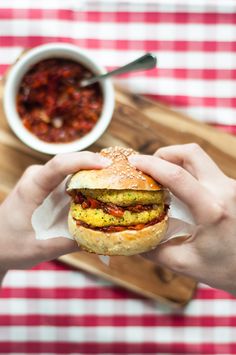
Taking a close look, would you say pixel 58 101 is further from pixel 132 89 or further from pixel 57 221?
pixel 57 221

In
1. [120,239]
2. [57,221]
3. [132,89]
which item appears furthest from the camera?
[132,89]

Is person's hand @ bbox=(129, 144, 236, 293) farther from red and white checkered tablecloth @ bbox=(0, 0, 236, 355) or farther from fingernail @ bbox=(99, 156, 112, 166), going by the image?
red and white checkered tablecloth @ bbox=(0, 0, 236, 355)

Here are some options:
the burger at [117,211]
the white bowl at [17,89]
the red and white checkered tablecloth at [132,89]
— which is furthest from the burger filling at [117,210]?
the red and white checkered tablecloth at [132,89]

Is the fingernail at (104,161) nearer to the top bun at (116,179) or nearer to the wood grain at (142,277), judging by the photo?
the top bun at (116,179)

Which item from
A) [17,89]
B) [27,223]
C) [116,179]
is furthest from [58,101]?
[116,179]

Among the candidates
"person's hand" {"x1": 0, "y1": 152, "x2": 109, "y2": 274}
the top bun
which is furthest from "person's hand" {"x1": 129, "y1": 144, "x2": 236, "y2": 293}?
"person's hand" {"x1": 0, "y1": 152, "x2": 109, "y2": 274}

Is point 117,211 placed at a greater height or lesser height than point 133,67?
lesser

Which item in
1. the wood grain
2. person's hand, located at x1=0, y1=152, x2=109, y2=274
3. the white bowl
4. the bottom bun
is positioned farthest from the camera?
the wood grain

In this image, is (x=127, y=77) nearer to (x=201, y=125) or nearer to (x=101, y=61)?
(x=101, y=61)
